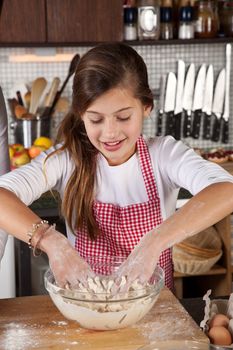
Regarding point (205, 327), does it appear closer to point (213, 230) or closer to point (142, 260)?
point (142, 260)

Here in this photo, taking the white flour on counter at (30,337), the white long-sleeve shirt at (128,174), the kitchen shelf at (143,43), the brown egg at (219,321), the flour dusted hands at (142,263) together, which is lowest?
the white flour on counter at (30,337)

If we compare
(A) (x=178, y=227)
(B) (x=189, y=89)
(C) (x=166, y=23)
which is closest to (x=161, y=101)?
(B) (x=189, y=89)

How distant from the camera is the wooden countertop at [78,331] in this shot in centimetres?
136

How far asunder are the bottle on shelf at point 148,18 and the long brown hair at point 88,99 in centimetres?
153

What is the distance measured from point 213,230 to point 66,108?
953 millimetres

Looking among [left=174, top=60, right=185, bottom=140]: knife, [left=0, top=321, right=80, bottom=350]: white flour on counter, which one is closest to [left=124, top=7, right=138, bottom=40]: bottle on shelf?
[left=174, top=60, right=185, bottom=140]: knife

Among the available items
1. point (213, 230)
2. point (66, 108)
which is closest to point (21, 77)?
point (66, 108)

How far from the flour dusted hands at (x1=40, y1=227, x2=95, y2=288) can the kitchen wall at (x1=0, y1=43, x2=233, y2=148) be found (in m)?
2.02

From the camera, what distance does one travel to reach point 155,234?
147 cm

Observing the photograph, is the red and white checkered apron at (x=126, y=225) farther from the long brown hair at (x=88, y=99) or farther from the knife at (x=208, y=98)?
the knife at (x=208, y=98)

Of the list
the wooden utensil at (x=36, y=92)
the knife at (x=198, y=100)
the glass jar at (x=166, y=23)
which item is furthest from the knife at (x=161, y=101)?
the wooden utensil at (x=36, y=92)

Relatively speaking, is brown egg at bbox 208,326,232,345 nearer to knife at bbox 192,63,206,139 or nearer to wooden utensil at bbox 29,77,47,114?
wooden utensil at bbox 29,77,47,114

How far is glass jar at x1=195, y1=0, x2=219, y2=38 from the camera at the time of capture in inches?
132

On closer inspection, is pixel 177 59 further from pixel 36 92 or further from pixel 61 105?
pixel 36 92
